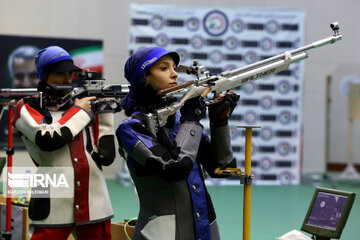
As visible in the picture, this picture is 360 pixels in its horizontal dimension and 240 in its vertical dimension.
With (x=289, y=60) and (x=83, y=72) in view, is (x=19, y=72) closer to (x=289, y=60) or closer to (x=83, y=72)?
(x=83, y=72)

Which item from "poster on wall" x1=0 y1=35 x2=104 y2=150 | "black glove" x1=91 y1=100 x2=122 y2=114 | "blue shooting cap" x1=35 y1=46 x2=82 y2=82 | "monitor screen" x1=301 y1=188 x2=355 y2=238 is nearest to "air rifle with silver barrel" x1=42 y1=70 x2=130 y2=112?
"black glove" x1=91 y1=100 x2=122 y2=114

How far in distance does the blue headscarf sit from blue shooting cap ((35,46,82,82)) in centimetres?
71

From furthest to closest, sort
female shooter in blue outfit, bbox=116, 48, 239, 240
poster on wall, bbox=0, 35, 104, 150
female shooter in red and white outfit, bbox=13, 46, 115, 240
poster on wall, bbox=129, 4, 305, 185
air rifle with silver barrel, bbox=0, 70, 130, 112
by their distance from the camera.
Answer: poster on wall, bbox=0, 35, 104, 150 → poster on wall, bbox=129, 4, 305, 185 → air rifle with silver barrel, bbox=0, 70, 130, 112 → female shooter in red and white outfit, bbox=13, 46, 115, 240 → female shooter in blue outfit, bbox=116, 48, 239, 240

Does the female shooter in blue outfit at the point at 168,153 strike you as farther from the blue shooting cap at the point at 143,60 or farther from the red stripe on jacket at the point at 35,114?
the red stripe on jacket at the point at 35,114

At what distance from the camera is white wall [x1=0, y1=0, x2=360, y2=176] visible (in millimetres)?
8859

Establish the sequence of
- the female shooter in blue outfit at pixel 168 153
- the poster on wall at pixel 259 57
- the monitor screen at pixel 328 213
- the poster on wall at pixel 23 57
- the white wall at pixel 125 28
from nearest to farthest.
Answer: the female shooter in blue outfit at pixel 168 153 → the monitor screen at pixel 328 213 → the poster on wall at pixel 259 57 → the poster on wall at pixel 23 57 → the white wall at pixel 125 28

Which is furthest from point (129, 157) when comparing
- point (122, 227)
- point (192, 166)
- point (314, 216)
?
point (314, 216)

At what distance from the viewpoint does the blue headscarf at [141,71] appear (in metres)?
2.25

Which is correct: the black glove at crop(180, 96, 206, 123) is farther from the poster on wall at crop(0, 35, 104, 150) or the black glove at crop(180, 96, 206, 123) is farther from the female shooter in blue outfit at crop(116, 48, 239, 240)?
the poster on wall at crop(0, 35, 104, 150)

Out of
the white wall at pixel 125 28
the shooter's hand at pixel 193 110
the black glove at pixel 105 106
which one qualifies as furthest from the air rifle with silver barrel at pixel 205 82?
the white wall at pixel 125 28

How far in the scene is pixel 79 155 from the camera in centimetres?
289

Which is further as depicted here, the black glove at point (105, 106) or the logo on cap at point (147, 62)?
the black glove at point (105, 106)

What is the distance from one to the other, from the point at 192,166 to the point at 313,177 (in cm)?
785

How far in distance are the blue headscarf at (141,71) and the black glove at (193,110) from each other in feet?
0.52
